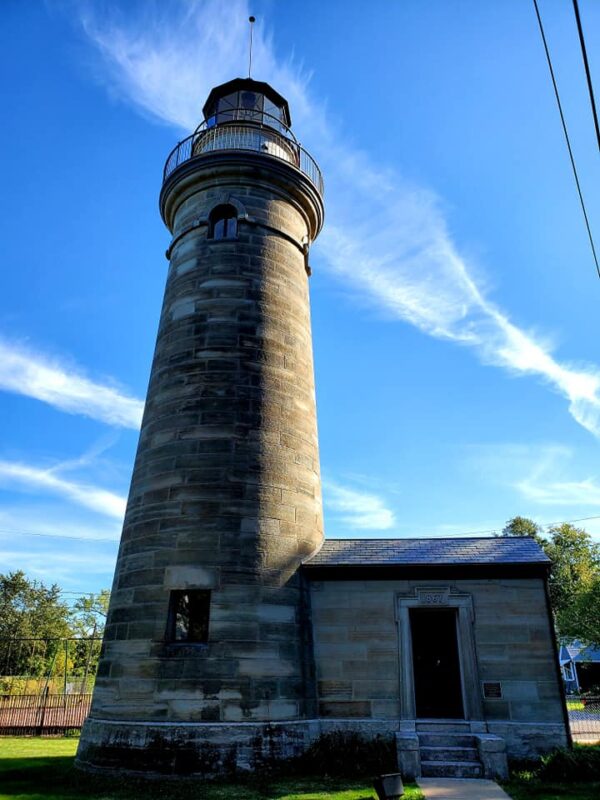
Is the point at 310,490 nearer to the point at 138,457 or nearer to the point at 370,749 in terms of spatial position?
the point at 138,457

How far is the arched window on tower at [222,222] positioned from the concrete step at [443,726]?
988 centimetres

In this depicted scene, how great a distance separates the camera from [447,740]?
331 inches

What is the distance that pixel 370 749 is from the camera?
8586mm

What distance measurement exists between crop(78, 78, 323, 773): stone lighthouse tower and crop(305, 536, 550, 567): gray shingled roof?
0.51 m

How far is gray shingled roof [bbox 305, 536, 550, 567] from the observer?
961cm

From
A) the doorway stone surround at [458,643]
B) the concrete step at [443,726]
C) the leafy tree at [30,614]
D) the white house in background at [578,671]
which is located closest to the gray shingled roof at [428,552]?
the doorway stone surround at [458,643]

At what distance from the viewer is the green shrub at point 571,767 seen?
7.55 meters

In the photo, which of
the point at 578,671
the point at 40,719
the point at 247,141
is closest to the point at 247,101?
the point at 247,141

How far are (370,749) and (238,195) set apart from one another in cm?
1086

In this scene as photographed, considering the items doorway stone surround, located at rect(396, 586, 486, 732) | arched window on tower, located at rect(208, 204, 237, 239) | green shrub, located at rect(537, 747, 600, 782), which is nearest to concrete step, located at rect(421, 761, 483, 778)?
doorway stone surround, located at rect(396, 586, 486, 732)

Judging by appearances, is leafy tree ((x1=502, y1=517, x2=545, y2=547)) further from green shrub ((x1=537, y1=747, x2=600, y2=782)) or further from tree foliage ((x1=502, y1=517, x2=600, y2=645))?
green shrub ((x1=537, y1=747, x2=600, y2=782))

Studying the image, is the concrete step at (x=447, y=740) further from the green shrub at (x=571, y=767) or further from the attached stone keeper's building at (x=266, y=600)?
the green shrub at (x=571, y=767)

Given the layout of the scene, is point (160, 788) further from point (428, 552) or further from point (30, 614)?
point (30, 614)

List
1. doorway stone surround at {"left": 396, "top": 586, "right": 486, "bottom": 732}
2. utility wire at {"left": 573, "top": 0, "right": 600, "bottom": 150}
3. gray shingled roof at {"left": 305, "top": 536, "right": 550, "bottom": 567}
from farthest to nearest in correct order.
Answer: gray shingled roof at {"left": 305, "top": 536, "right": 550, "bottom": 567} < doorway stone surround at {"left": 396, "top": 586, "right": 486, "bottom": 732} < utility wire at {"left": 573, "top": 0, "right": 600, "bottom": 150}
